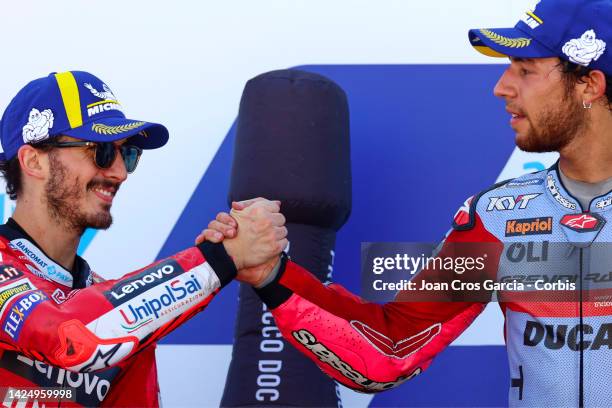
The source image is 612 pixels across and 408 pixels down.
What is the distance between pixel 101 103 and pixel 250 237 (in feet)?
1.40

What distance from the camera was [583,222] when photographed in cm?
196

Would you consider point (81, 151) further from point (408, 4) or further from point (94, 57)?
point (408, 4)

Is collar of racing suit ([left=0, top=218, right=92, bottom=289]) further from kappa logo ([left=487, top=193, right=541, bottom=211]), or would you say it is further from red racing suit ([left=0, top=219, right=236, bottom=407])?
kappa logo ([left=487, top=193, right=541, bottom=211])

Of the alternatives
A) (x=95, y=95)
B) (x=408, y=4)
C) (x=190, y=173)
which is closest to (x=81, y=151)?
(x=95, y=95)

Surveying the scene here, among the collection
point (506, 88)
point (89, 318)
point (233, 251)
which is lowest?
point (89, 318)

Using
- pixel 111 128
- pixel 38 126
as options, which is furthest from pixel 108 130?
pixel 38 126

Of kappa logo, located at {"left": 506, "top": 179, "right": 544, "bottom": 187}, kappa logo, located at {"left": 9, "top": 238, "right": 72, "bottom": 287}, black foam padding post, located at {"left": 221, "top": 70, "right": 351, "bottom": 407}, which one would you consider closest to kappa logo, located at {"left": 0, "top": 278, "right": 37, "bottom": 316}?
kappa logo, located at {"left": 9, "top": 238, "right": 72, "bottom": 287}

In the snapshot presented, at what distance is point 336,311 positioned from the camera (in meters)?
2.07

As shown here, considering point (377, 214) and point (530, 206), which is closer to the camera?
point (530, 206)

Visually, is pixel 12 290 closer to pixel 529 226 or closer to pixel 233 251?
pixel 233 251

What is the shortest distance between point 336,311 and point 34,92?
765 mm

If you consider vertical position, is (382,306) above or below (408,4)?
below

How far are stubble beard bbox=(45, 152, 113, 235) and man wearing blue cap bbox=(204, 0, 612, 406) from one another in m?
0.28

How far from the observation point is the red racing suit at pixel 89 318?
1747mm
